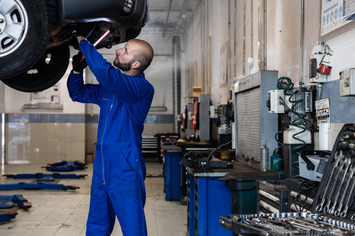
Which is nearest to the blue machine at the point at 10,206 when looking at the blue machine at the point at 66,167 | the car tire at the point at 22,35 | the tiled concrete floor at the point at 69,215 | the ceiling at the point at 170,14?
the tiled concrete floor at the point at 69,215

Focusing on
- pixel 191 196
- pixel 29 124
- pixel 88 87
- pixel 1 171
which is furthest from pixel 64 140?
pixel 88 87

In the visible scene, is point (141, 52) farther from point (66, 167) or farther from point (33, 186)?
point (66, 167)

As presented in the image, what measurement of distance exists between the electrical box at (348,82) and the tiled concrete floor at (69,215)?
94.7 inches

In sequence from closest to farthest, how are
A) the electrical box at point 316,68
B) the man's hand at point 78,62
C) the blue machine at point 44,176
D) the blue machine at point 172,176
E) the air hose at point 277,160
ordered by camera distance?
the man's hand at point 78,62 → the electrical box at point 316,68 → the air hose at point 277,160 → the blue machine at point 172,176 → the blue machine at point 44,176

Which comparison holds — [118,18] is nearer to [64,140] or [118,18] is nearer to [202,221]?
[202,221]

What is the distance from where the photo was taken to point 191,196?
3.39 m

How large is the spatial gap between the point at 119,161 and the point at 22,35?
79 cm

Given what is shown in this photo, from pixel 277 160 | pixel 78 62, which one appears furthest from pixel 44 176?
pixel 78 62

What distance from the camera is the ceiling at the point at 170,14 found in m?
8.45

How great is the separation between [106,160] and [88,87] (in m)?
0.47

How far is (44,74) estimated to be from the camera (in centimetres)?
248

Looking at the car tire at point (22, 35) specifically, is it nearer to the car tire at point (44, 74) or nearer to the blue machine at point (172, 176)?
the car tire at point (44, 74)

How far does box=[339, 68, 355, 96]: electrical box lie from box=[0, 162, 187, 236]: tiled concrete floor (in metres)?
2.41

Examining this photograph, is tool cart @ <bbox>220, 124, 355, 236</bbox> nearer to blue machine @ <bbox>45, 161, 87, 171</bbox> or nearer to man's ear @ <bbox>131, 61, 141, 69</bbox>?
man's ear @ <bbox>131, 61, 141, 69</bbox>
